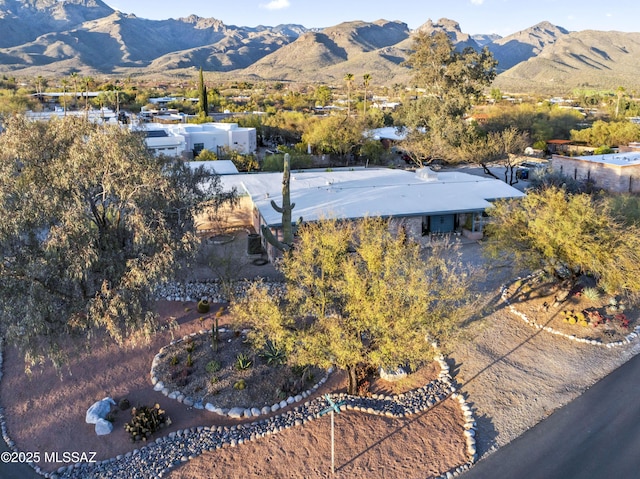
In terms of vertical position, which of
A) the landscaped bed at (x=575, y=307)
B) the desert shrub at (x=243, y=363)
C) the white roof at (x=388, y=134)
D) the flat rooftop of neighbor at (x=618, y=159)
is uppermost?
the white roof at (x=388, y=134)

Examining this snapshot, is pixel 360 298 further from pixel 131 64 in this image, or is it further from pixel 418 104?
pixel 131 64

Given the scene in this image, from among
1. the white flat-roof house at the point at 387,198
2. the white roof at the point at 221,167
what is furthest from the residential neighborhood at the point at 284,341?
the white roof at the point at 221,167

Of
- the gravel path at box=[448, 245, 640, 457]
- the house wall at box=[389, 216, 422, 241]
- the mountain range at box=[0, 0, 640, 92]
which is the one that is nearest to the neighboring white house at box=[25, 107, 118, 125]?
the gravel path at box=[448, 245, 640, 457]

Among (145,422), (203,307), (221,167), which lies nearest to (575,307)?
(203,307)

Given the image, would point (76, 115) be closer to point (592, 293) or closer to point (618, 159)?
point (592, 293)

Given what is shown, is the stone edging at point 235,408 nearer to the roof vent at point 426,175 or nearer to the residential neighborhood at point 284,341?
the residential neighborhood at point 284,341

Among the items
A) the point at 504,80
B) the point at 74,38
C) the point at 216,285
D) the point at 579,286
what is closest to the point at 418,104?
the point at 579,286
